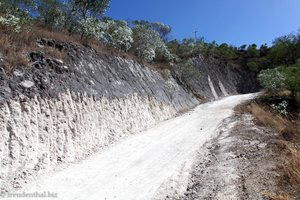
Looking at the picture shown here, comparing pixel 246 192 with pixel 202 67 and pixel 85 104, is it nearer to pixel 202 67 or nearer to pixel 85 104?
pixel 85 104

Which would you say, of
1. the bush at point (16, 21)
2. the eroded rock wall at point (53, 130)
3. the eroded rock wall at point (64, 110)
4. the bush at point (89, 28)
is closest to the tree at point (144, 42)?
the eroded rock wall at point (64, 110)

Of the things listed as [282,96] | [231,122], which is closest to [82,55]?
[231,122]

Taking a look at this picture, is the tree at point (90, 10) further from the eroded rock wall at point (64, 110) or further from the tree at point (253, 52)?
the tree at point (253, 52)

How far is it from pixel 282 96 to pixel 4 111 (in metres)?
28.7

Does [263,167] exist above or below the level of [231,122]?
below

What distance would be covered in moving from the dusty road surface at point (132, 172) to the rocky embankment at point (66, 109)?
89cm

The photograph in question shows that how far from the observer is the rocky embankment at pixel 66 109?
38.7ft

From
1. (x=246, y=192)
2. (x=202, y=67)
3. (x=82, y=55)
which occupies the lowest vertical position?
(x=246, y=192)

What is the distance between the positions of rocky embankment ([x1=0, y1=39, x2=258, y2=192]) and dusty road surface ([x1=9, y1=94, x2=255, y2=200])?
0.89 metres

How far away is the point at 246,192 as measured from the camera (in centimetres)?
899

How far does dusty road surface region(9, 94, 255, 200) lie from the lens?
1014 centimetres

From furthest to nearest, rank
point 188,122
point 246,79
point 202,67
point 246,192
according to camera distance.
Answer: point 246,79 < point 202,67 < point 188,122 < point 246,192

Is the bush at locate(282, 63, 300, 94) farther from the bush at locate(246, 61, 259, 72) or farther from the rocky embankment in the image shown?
the bush at locate(246, 61, 259, 72)

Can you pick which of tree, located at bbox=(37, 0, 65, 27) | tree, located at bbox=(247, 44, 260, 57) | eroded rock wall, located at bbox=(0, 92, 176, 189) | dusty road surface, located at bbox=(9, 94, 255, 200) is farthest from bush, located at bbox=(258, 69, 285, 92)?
tree, located at bbox=(247, 44, 260, 57)
